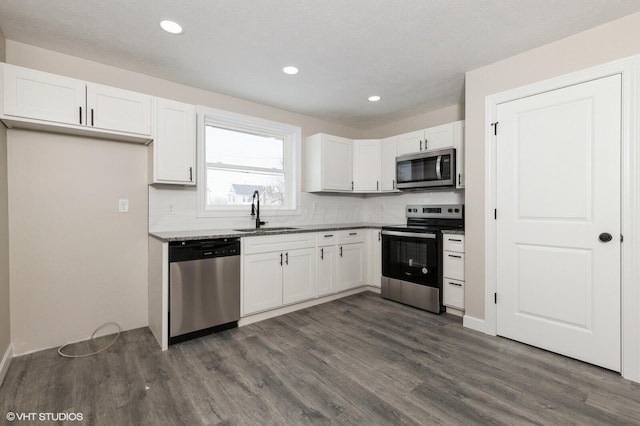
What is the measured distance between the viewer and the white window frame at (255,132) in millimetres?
3301

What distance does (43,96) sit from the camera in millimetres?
2219

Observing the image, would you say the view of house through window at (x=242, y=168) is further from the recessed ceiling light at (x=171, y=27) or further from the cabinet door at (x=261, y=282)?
the recessed ceiling light at (x=171, y=27)

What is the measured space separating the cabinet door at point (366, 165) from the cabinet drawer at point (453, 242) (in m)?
1.38

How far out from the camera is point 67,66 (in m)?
2.57

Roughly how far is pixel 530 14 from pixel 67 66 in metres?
3.65

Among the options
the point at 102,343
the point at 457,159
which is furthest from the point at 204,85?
the point at 457,159

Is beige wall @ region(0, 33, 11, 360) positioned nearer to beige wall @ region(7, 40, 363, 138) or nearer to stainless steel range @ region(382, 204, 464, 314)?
beige wall @ region(7, 40, 363, 138)

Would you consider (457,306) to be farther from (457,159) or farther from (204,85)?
(204,85)

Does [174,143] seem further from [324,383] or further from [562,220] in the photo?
[562,220]

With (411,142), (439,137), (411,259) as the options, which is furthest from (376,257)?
(439,137)

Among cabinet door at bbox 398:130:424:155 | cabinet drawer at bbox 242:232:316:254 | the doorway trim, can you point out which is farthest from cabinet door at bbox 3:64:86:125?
the doorway trim

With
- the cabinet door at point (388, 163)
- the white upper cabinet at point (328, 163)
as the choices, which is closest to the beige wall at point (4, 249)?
the white upper cabinet at point (328, 163)

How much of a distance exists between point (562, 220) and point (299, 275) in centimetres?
249

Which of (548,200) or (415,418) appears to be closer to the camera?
(415,418)
